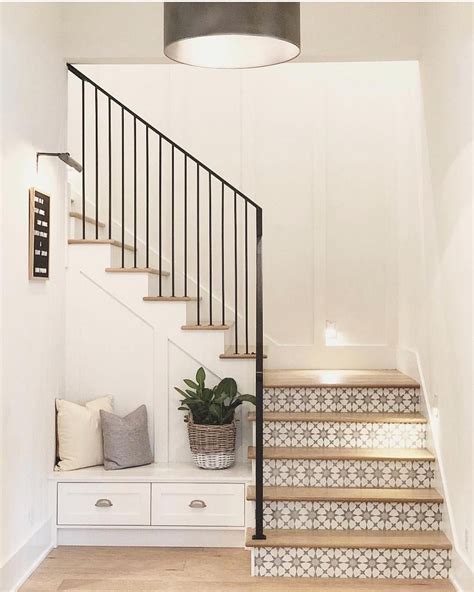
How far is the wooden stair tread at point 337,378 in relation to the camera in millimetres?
5312

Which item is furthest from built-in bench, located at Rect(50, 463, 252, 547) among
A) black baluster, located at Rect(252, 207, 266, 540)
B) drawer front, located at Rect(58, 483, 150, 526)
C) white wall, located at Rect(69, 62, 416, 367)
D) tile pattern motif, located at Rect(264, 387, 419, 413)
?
white wall, located at Rect(69, 62, 416, 367)

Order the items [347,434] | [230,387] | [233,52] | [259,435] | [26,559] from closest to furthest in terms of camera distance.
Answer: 1. [233,52]
2. [26,559]
3. [259,435]
4. [347,434]
5. [230,387]

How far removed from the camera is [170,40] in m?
2.97

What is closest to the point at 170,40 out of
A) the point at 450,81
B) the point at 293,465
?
the point at 450,81

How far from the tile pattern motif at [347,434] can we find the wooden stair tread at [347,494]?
32 cm

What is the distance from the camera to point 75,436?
5098 millimetres

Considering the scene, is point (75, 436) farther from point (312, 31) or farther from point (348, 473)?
point (312, 31)

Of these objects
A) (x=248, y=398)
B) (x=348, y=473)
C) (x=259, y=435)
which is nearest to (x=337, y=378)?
(x=248, y=398)

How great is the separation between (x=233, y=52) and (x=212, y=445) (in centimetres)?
262

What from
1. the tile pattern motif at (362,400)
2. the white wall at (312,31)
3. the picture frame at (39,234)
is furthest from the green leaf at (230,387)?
the white wall at (312,31)

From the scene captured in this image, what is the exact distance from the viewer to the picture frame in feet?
14.6

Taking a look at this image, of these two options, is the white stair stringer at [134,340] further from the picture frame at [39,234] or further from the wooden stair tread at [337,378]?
the picture frame at [39,234]

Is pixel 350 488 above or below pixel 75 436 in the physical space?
below

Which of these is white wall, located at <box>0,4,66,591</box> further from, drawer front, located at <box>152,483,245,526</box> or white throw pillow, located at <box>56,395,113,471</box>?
drawer front, located at <box>152,483,245,526</box>
